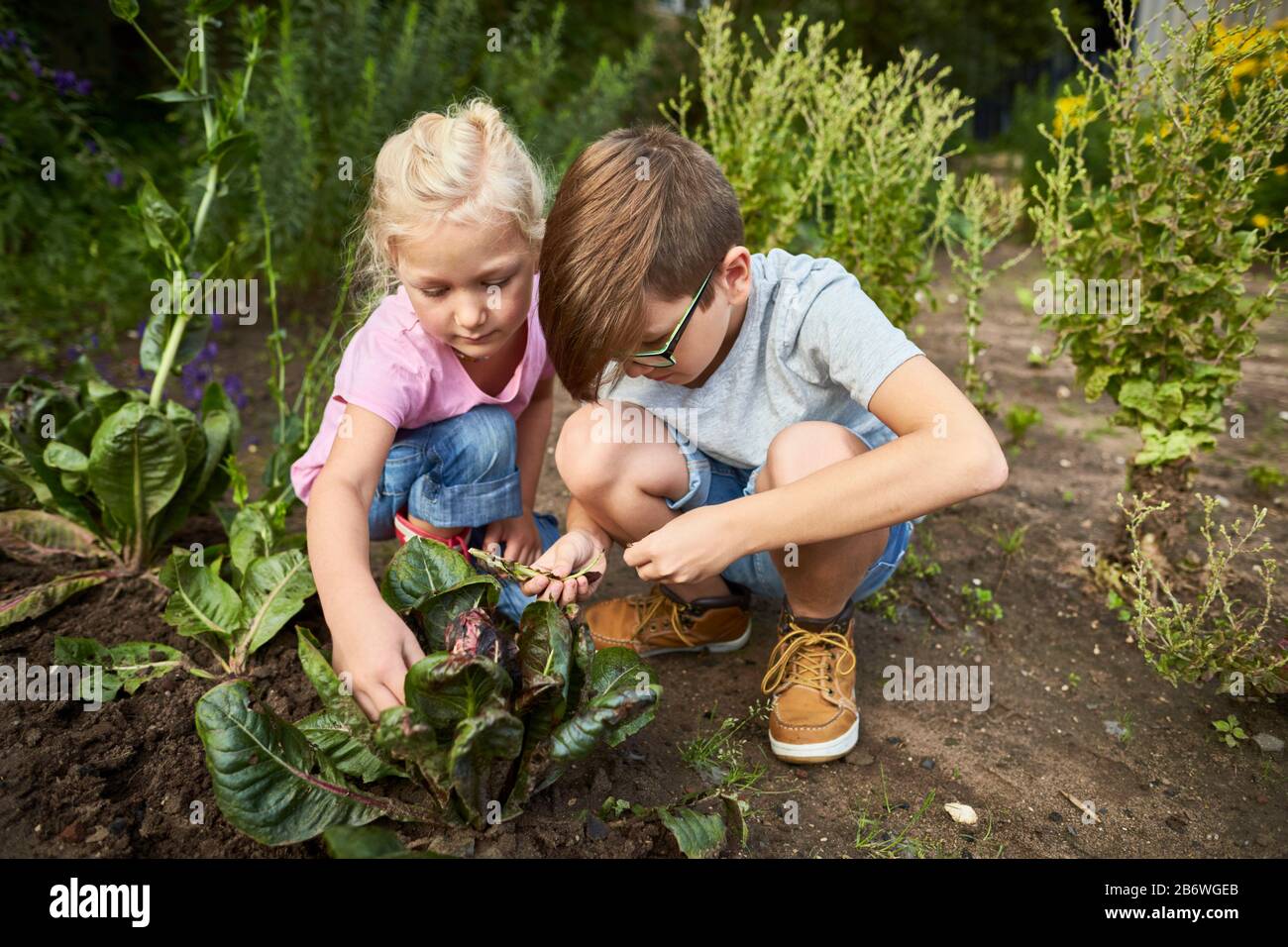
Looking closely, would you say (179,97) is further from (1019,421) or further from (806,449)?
(1019,421)

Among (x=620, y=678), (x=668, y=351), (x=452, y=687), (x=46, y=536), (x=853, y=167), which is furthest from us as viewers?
(x=853, y=167)

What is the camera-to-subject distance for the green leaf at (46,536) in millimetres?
2396

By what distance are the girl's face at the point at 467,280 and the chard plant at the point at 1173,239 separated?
1341mm

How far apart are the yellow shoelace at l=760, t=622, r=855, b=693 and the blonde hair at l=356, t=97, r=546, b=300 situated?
104cm

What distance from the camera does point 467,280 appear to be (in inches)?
76.6

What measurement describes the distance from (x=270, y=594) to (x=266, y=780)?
1.94ft

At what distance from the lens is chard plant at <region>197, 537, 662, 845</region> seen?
1.53 metres

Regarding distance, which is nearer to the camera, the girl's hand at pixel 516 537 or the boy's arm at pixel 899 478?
the boy's arm at pixel 899 478

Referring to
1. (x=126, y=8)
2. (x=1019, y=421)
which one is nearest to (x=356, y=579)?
(x=126, y=8)

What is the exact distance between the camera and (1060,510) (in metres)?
3.11

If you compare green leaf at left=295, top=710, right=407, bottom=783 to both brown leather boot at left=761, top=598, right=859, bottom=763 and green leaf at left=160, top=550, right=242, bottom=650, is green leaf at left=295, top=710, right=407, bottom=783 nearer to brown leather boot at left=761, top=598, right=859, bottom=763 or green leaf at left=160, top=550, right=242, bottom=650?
green leaf at left=160, top=550, right=242, bottom=650

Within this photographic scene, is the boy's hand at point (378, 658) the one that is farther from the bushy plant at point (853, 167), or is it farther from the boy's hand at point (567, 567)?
the bushy plant at point (853, 167)

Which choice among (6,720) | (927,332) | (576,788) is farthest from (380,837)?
(927,332)

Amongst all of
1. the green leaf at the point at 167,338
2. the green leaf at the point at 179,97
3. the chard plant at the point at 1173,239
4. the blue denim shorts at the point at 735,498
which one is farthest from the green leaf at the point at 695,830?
the green leaf at the point at 179,97
